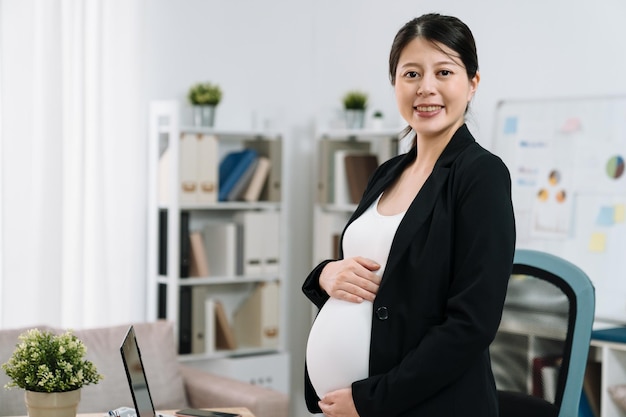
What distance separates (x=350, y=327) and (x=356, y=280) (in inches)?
3.6

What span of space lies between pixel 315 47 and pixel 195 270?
1.51 meters

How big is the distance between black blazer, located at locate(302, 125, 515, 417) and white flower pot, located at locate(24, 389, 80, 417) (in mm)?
813

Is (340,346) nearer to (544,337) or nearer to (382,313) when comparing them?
(382,313)

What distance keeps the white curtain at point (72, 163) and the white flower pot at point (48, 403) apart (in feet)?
6.79

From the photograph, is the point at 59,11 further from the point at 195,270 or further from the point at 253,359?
the point at 253,359

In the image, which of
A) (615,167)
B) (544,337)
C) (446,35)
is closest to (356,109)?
(615,167)

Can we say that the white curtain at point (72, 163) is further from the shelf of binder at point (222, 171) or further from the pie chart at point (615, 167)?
the pie chart at point (615, 167)

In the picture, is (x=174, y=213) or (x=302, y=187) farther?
(x=302, y=187)

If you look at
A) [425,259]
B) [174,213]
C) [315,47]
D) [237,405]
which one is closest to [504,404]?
[425,259]

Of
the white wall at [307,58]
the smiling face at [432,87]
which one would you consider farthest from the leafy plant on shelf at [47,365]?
the white wall at [307,58]

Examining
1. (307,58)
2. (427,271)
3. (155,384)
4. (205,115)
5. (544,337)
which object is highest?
(307,58)

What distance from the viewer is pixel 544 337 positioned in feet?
7.95

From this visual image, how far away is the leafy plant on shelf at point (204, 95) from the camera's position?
450 centimetres

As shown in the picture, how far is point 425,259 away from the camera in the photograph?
1563 millimetres
